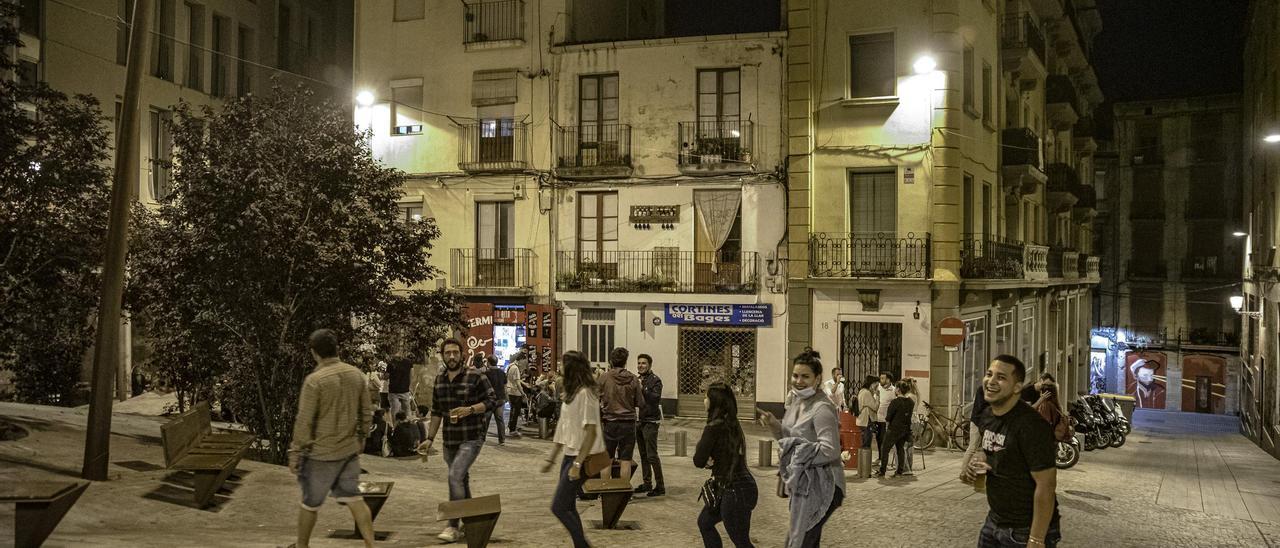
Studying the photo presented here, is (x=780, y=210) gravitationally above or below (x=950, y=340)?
above

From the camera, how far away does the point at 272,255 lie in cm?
1231

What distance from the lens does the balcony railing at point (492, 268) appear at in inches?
1028

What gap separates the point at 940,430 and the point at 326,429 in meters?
16.5

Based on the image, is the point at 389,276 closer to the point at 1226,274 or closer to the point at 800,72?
the point at 800,72

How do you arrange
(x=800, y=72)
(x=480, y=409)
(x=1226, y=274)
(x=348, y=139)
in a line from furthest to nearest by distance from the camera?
(x=1226, y=274), (x=800, y=72), (x=348, y=139), (x=480, y=409)

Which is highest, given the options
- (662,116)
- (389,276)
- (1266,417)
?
(662,116)

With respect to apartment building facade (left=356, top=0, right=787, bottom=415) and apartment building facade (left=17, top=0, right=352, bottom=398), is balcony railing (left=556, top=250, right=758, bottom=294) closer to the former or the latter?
apartment building facade (left=356, top=0, right=787, bottom=415)

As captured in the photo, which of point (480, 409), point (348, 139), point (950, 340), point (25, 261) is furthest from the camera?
point (950, 340)

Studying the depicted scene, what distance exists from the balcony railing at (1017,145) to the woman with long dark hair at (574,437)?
21.0m

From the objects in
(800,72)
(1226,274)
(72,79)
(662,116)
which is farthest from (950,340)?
(1226,274)

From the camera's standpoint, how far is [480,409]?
8.58 m

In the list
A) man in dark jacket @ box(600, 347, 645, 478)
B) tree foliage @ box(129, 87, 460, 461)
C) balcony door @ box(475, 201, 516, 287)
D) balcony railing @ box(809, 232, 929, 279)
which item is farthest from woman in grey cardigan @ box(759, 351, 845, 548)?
balcony door @ box(475, 201, 516, 287)

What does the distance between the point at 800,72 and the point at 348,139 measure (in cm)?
1290

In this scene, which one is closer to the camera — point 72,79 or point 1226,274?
point 72,79
